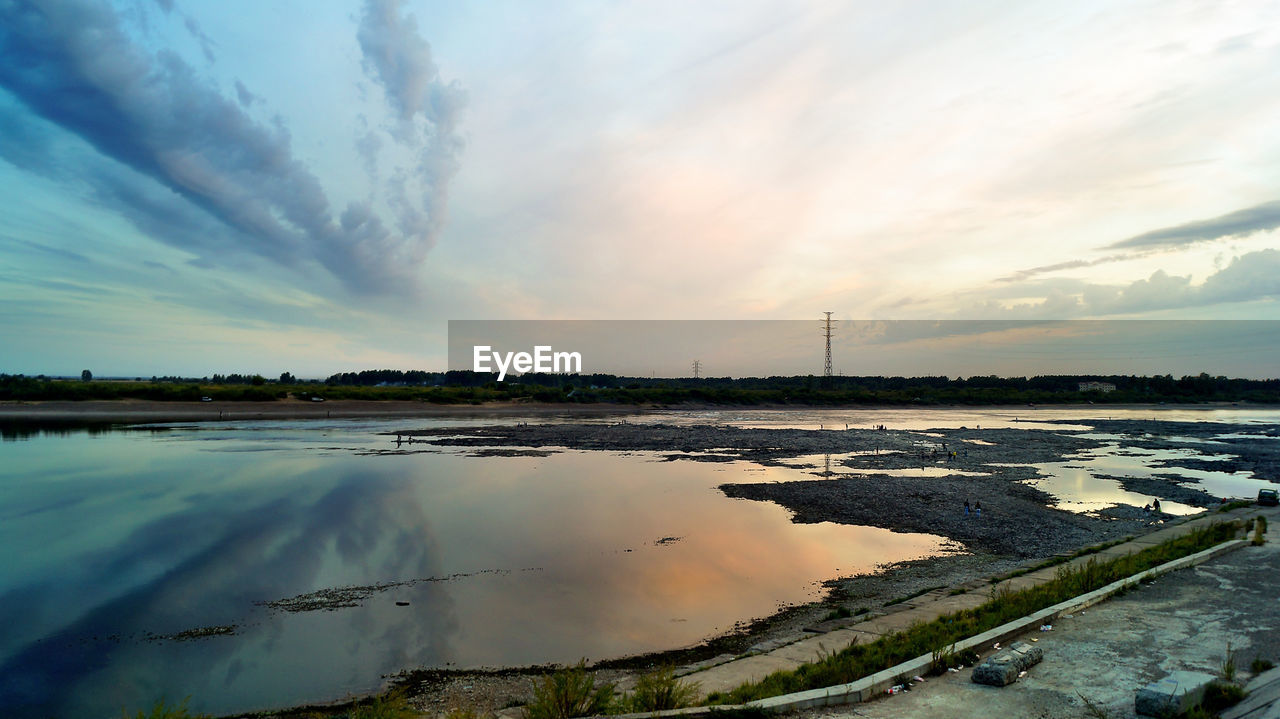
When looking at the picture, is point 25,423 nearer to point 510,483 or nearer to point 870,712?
point 510,483

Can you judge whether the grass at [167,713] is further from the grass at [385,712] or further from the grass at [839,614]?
the grass at [839,614]

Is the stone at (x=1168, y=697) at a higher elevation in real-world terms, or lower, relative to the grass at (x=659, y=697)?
higher

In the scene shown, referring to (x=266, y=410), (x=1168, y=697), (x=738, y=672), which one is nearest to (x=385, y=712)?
(x=738, y=672)

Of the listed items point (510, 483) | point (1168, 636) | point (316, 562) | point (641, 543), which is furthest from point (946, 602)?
point (510, 483)

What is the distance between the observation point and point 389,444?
148 feet

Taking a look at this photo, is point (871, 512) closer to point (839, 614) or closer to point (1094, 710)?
point (839, 614)

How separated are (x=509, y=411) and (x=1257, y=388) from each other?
685 ft

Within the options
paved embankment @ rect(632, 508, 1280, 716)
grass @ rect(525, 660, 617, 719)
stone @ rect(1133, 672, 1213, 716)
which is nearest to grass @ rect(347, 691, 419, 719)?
grass @ rect(525, 660, 617, 719)

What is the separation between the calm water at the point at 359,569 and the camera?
10.1m

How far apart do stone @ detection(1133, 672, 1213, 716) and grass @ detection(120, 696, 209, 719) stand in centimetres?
951

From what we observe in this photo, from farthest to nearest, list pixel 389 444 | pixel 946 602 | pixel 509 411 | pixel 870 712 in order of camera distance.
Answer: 1. pixel 509 411
2. pixel 389 444
3. pixel 946 602
4. pixel 870 712

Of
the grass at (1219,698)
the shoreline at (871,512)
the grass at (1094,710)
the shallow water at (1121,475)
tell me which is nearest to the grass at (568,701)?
the shoreline at (871,512)

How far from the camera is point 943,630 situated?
9438 mm

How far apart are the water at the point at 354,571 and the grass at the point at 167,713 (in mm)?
355
